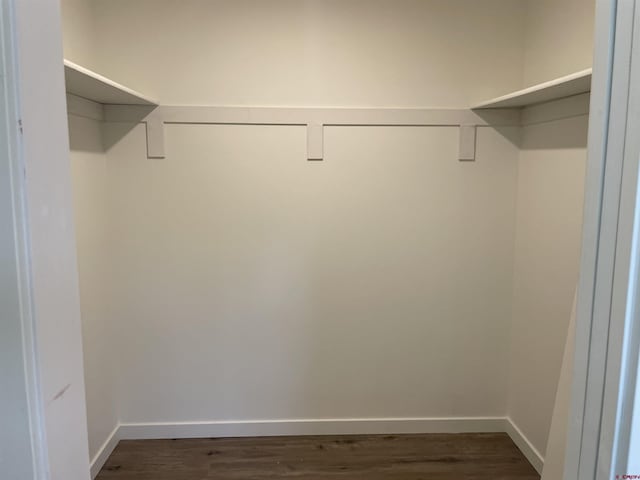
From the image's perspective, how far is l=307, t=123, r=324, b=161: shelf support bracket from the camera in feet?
8.05

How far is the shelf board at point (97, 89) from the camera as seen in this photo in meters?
1.70

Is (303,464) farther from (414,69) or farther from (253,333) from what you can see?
(414,69)

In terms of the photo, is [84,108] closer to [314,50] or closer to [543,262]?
[314,50]

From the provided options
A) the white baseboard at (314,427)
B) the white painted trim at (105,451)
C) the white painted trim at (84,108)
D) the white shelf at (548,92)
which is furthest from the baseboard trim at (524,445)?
the white painted trim at (84,108)

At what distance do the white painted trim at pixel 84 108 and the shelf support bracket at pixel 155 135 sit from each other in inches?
9.3

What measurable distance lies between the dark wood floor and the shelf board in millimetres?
1918

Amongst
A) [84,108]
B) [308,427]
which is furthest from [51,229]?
[308,427]

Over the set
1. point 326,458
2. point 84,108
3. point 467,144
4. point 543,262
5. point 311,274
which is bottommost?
point 326,458

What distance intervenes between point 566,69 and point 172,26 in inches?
78.7

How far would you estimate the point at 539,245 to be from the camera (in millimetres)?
2355

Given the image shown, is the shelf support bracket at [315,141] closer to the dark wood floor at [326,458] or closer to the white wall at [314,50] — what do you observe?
the white wall at [314,50]

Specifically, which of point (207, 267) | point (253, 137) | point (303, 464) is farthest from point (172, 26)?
point (303, 464)

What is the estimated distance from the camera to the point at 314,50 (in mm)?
2424

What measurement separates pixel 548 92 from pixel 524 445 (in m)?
1.89
